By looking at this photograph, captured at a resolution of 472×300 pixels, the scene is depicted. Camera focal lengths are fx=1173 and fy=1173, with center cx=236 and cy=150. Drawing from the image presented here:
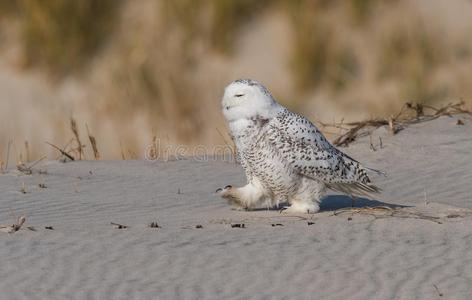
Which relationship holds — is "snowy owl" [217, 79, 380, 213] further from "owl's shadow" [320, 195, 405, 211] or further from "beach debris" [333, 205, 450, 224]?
"owl's shadow" [320, 195, 405, 211]

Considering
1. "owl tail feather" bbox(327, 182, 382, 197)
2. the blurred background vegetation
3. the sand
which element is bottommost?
the sand

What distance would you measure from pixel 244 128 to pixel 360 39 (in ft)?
22.4

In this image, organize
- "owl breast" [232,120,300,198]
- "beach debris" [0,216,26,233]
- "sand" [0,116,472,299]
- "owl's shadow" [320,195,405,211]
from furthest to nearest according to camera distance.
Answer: "owl's shadow" [320,195,405,211] → "owl breast" [232,120,300,198] → "beach debris" [0,216,26,233] → "sand" [0,116,472,299]

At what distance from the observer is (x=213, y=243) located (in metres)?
5.75

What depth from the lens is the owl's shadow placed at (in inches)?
268

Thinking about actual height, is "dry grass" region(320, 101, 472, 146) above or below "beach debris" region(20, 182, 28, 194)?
above

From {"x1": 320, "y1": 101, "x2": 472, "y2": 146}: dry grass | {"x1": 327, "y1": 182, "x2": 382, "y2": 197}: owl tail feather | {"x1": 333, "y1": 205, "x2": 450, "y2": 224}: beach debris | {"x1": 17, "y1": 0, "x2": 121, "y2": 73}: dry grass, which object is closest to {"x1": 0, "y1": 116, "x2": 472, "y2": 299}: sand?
{"x1": 333, "y1": 205, "x2": 450, "y2": 224}: beach debris

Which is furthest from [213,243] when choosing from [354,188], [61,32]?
[61,32]

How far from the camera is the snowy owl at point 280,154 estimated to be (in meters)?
6.16

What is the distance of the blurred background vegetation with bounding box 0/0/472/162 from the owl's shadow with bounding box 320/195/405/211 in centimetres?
419

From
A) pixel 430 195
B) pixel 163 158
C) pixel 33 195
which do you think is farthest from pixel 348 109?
pixel 33 195

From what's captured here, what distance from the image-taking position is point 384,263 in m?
5.43

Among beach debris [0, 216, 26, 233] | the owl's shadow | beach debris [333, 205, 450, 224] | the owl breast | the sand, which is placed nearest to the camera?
the sand

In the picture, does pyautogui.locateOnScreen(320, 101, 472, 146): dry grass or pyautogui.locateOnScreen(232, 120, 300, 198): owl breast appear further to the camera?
pyautogui.locateOnScreen(320, 101, 472, 146): dry grass
